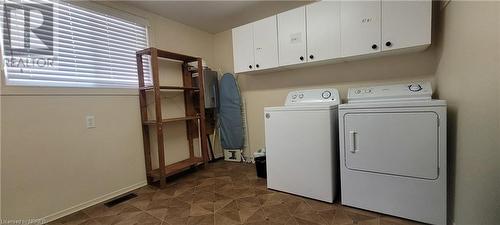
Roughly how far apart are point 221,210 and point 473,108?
1848mm

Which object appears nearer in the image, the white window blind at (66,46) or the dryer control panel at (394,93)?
the white window blind at (66,46)

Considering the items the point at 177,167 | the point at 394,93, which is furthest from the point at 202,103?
the point at 394,93

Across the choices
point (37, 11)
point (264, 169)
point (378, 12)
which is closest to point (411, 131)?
point (378, 12)

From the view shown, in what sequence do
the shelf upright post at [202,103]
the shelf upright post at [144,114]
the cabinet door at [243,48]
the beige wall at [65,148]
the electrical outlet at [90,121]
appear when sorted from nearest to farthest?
the beige wall at [65,148] < the electrical outlet at [90,121] < the shelf upright post at [144,114] < the cabinet door at [243,48] < the shelf upright post at [202,103]

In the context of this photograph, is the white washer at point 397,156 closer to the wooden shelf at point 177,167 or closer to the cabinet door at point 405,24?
the cabinet door at point 405,24

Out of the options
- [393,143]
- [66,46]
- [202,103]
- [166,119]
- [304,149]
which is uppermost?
[66,46]

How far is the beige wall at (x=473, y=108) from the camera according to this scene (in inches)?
39.3

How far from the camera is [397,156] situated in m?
1.60

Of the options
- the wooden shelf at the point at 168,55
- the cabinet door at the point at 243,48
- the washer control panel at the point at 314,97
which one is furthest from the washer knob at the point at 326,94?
the wooden shelf at the point at 168,55

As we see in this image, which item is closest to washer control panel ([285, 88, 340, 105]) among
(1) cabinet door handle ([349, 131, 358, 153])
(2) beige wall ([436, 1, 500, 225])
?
(1) cabinet door handle ([349, 131, 358, 153])

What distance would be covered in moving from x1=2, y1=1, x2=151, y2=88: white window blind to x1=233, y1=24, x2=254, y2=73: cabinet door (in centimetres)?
119

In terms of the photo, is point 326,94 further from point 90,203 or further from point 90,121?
point 90,203

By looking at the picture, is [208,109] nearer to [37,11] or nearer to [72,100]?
[72,100]

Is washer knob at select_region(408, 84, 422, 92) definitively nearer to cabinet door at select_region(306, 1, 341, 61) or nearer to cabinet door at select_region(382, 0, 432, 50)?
cabinet door at select_region(382, 0, 432, 50)
